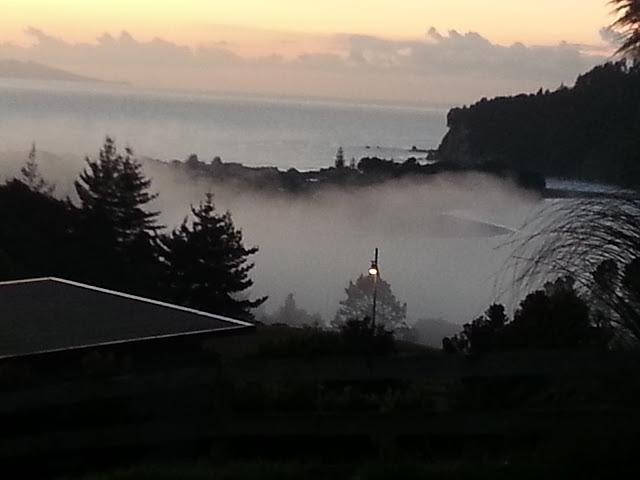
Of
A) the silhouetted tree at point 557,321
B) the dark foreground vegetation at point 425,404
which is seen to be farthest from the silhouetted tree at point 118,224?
the silhouetted tree at point 557,321

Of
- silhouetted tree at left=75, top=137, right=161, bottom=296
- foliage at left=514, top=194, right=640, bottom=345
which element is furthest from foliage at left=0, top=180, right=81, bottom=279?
foliage at left=514, top=194, right=640, bottom=345

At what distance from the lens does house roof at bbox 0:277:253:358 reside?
9531 millimetres

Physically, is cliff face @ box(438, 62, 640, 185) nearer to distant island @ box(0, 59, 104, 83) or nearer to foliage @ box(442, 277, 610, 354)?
foliage @ box(442, 277, 610, 354)

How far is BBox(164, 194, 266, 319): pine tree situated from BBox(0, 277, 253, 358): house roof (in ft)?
77.2

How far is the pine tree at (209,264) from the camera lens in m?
37.0

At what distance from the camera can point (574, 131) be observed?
24.8ft

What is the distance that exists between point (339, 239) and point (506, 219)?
29415 millimetres

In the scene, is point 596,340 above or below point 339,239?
above

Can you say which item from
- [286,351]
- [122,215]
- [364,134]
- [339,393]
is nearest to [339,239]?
[364,134]

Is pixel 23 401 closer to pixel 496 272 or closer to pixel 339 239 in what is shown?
pixel 496 272

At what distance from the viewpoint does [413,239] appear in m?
32.1

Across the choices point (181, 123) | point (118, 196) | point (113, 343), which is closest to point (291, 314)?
point (118, 196)

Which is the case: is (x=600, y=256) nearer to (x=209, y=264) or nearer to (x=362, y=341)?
(x=362, y=341)

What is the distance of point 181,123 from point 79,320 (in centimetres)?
5024
